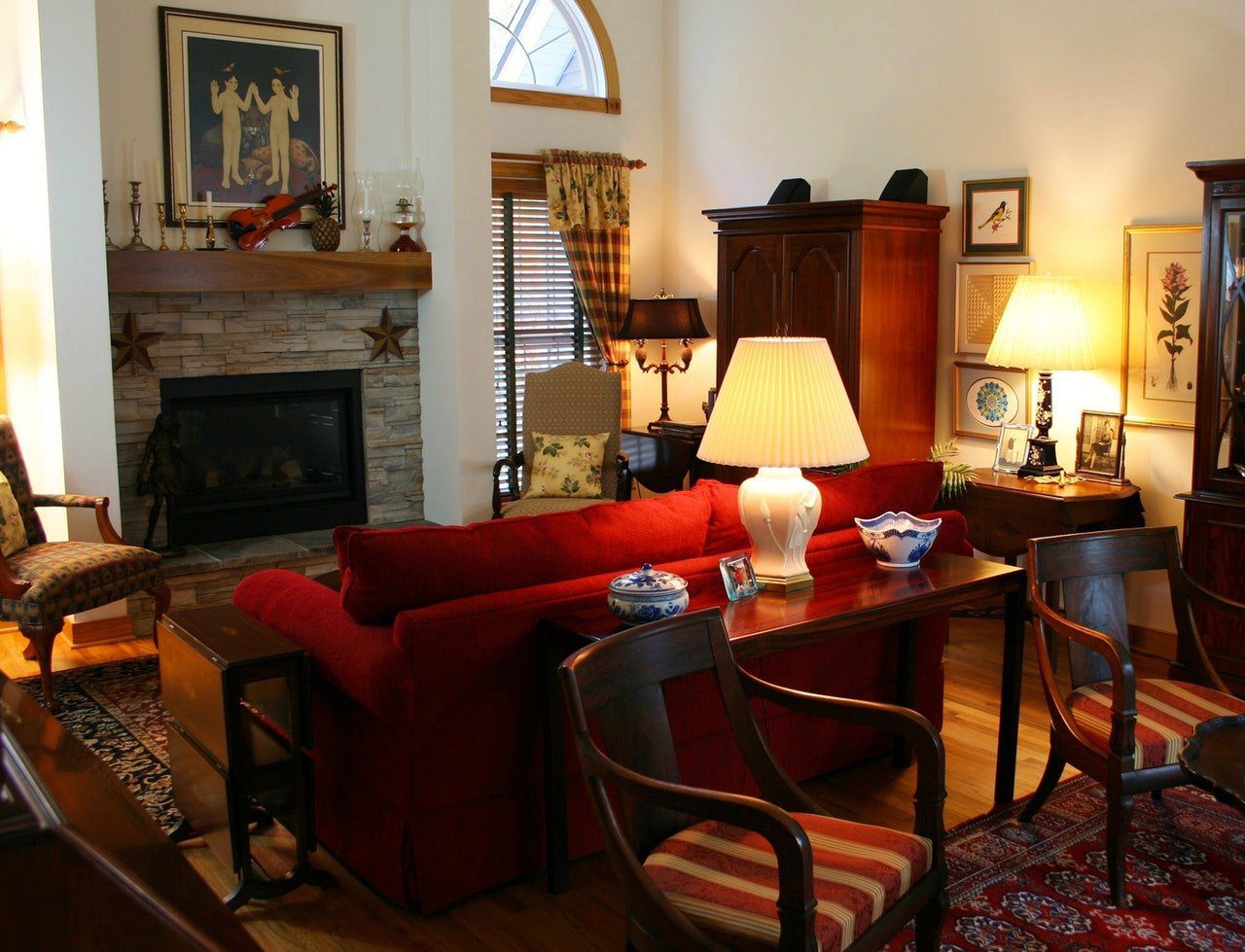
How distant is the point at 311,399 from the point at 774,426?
3.85 m

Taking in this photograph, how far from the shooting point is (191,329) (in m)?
5.99

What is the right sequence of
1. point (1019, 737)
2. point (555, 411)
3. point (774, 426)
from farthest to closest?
point (555, 411) → point (1019, 737) → point (774, 426)

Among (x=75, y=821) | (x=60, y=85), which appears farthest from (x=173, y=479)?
(x=75, y=821)

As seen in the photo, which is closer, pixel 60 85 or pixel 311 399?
pixel 60 85

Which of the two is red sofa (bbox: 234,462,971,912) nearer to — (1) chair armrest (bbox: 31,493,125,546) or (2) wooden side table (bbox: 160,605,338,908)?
(2) wooden side table (bbox: 160,605,338,908)

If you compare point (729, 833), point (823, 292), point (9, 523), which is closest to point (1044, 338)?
point (823, 292)

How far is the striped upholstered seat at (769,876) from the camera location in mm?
2090

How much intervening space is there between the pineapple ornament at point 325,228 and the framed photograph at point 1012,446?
348 cm

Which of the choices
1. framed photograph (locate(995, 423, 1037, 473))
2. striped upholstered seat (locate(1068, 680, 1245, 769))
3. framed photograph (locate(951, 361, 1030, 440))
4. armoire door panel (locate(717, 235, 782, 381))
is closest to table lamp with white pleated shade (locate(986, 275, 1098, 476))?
framed photograph (locate(995, 423, 1037, 473))

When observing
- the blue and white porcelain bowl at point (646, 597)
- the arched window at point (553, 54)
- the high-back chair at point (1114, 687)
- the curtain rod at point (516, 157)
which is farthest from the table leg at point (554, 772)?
the arched window at point (553, 54)

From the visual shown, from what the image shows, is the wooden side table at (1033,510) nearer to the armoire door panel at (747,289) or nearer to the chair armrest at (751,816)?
the armoire door panel at (747,289)

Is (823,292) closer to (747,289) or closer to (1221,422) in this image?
(747,289)

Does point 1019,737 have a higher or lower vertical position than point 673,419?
lower

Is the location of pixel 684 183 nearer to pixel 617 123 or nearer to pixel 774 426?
pixel 617 123
